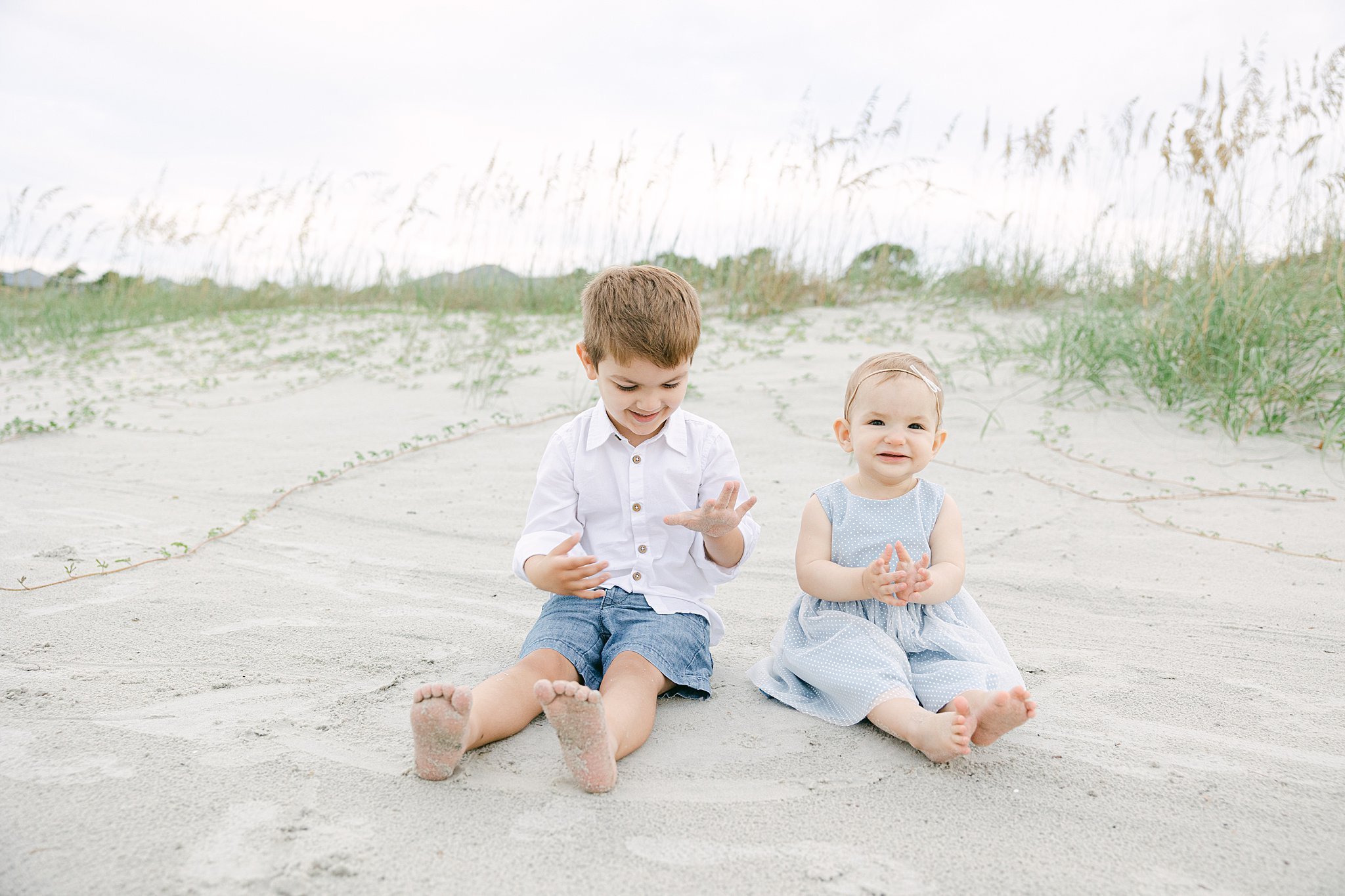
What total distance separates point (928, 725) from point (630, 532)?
85cm

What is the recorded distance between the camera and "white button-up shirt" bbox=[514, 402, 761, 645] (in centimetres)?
225

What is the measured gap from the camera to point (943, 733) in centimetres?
172

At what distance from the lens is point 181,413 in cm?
577

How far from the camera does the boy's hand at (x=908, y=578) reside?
5.98ft

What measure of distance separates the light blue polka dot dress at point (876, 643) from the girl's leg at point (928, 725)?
36 millimetres

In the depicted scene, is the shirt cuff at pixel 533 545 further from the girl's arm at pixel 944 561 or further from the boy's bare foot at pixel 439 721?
the girl's arm at pixel 944 561

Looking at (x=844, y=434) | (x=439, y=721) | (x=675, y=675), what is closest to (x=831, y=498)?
(x=844, y=434)

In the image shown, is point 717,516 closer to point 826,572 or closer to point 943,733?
point 826,572

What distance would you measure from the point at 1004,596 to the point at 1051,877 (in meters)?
1.56

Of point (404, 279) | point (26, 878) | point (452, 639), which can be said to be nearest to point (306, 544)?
point (452, 639)

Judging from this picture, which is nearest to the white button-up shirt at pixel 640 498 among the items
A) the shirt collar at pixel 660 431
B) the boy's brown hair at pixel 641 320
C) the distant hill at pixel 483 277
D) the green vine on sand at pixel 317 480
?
the shirt collar at pixel 660 431

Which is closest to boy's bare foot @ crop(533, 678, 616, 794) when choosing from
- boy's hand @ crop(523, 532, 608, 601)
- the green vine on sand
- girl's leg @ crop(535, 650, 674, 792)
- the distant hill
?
girl's leg @ crop(535, 650, 674, 792)

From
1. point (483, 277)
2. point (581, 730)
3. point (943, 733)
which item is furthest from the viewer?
point (483, 277)

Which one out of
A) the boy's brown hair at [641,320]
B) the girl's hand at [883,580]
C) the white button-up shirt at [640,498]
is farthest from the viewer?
the white button-up shirt at [640,498]
